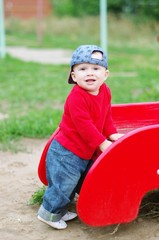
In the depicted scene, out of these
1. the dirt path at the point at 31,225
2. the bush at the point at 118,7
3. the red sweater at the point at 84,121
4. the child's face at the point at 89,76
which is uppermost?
the child's face at the point at 89,76

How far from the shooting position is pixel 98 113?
2.80 m

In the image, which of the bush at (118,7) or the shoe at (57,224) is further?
the bush at (118,7)

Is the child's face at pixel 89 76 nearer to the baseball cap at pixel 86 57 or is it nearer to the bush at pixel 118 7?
the baseball cap at pixel 86 57

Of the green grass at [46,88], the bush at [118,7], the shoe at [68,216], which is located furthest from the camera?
the bush at [118,7]

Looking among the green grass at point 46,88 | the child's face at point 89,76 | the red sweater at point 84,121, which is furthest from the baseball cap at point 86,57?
the green grass at point 46,88

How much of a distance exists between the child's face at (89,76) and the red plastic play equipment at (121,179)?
0.98ft

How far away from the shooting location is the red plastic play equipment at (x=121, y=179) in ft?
8.69

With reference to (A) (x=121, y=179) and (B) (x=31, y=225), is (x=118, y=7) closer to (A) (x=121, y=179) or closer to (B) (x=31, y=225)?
(B) (x=31, y=225)

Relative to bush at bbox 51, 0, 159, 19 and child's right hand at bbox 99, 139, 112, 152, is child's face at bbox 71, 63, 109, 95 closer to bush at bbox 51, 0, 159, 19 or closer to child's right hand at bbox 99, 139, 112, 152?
child's right hand at bbox 99, 139, 112, 152

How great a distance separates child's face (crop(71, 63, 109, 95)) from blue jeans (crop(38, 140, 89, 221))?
34cm

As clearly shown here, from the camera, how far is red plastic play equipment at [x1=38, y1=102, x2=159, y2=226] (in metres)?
2.65

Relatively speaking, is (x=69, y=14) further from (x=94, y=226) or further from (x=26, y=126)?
(x=94, y=226)

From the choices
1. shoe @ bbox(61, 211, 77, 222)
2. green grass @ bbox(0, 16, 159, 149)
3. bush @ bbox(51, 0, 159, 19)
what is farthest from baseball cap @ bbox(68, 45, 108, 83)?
bush @ bbox(51, 0, 159, 19)

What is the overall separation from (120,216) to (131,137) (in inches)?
15.6
